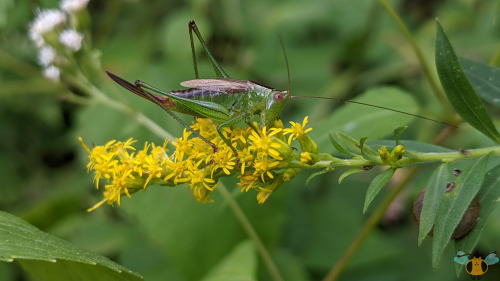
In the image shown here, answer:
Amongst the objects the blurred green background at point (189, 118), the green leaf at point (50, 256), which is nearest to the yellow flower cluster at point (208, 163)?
the green leaf at point (50, 256)

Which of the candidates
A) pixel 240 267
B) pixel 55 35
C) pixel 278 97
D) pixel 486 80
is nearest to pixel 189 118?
pixel 55 35

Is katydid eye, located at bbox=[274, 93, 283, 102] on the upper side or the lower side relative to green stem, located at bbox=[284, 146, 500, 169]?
upper

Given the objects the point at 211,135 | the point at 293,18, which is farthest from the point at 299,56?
the point at 211,135

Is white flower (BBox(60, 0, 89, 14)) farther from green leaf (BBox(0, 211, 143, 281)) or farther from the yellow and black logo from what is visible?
the yellow and black logo

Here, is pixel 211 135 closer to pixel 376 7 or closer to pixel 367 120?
pixel 367 120

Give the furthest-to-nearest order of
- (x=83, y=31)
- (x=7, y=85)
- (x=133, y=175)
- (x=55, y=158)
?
(x=55, y=158)
(x=7, y=85)
(x=83, y=31)
(x=133, y=175)

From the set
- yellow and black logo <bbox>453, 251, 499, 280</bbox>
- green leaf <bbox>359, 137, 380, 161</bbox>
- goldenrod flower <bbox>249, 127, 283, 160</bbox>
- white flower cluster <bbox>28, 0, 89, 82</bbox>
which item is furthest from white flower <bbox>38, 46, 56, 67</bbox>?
yellow and black logo <bbox>453, 251, 499, 280</bbox>
